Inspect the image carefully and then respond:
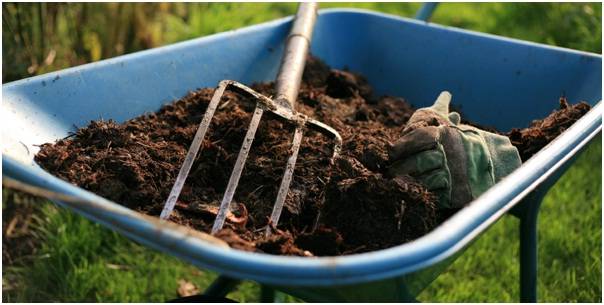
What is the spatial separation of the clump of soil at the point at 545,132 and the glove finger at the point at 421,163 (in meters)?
0.30

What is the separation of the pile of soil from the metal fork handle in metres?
0.08

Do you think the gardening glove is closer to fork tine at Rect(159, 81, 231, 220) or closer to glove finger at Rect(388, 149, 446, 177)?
glove finger at Rect(388, 149, 446, 177)

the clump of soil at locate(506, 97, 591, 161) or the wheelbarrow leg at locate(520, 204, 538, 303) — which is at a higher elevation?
the clump of soil at locate(506, 97, 591, 161)

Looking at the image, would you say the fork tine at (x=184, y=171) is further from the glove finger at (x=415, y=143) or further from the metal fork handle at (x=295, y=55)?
the glove finger at (x=415, y=143)

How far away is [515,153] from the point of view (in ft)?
5.17

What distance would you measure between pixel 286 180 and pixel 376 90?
971mm

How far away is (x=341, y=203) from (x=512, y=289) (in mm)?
1177

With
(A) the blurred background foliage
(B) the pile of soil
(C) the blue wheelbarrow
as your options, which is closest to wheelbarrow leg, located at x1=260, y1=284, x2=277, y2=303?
(C) the blue wheelbarrow

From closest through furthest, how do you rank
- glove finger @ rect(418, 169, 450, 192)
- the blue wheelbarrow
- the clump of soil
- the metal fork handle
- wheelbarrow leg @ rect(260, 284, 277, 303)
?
the blue wheelbarrow, glove finger @ rect(418, 169, 450, 192), the clump of soil, the metal fork handle, wheelbarrow leg @ rect(260, 284, 277, 303)

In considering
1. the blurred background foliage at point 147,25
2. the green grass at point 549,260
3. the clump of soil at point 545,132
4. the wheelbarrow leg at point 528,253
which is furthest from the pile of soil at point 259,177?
the blurred background foliage at point 147,25

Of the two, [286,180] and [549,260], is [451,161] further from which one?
[549,260]

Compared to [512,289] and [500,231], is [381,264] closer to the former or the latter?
[512,289]

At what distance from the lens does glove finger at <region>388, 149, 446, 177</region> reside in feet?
4.81

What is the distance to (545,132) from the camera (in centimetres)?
170
